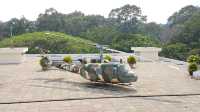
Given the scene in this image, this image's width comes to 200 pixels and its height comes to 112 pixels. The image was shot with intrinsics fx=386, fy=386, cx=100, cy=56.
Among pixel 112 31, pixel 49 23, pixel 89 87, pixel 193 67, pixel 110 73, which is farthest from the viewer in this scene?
pixel 49 23

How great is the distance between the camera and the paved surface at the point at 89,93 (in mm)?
9903

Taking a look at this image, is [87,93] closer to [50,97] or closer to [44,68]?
[50,97]

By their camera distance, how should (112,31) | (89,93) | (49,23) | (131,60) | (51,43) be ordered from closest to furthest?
(89,93) < (131,60) < (51,43) < (112,31) < (49,23)

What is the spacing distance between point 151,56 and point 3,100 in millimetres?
14330

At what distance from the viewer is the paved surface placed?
32.5 ft

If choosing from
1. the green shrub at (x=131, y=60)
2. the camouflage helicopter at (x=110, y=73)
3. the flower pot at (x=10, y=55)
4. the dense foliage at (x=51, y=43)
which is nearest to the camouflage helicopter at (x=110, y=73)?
the camouflage helicopter at (x=110, y=73)

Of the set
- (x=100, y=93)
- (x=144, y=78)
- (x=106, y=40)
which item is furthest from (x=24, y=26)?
(x=100, y=93)

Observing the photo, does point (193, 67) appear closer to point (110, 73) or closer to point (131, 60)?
point (131, 60)

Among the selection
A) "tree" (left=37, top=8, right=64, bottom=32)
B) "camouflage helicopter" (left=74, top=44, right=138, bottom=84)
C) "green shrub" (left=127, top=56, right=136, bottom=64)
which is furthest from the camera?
"tree" (left=37, top=8, right=64, bottom=32)

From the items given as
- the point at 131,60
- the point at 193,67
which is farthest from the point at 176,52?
the point at 193,67

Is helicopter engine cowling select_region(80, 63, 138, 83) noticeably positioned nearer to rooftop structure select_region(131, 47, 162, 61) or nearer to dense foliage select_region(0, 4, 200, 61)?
rooftop structure select_region(131, 47, 162, 61)

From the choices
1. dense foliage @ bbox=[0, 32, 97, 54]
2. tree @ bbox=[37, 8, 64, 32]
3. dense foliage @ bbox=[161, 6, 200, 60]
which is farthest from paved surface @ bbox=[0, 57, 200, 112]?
tree @ bbox=[37, 8, 64, 32]

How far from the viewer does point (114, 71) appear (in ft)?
40.4

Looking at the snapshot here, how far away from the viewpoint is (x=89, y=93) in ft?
38.9
